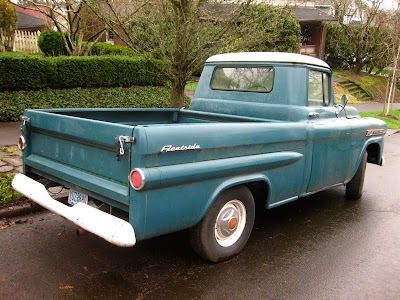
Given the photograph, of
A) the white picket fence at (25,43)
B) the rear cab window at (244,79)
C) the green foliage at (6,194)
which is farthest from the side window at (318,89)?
the white picket fence at (25,43)

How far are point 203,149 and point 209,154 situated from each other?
95 mm

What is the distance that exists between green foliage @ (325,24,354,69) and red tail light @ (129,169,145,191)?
96.7 feet

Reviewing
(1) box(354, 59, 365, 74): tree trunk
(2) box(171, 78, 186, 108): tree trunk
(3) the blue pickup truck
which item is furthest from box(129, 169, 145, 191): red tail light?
(1) box(354, 59, 365, 74): tree trunk

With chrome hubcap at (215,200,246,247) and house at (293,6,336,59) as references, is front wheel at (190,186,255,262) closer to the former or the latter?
chrome hubcap at (215,200,246,247)

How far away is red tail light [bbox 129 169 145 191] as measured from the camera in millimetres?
2746

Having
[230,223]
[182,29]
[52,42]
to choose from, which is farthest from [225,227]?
[52,42]

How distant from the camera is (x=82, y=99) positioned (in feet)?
36.9

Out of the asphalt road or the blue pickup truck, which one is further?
the asphalt road

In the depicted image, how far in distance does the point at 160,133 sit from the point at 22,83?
8490mm

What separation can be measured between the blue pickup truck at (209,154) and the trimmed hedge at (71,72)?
20.4ft

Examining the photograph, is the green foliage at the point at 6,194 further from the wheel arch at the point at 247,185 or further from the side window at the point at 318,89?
the side window at the point at 318,89

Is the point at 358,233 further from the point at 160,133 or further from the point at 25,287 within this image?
the point at 25,287

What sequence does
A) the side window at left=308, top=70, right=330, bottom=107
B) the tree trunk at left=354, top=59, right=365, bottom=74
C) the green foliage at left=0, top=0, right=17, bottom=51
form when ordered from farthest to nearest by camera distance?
1. the tree trunk at left=354, top=59, right=365, bottom=74
2. the green foliage at left=0, top=0, right=17, bottom=51
3. the side window at left=308, top=70, right=330, bottom=107

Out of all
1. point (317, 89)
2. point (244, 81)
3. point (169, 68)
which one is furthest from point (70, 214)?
point (169, 68)
